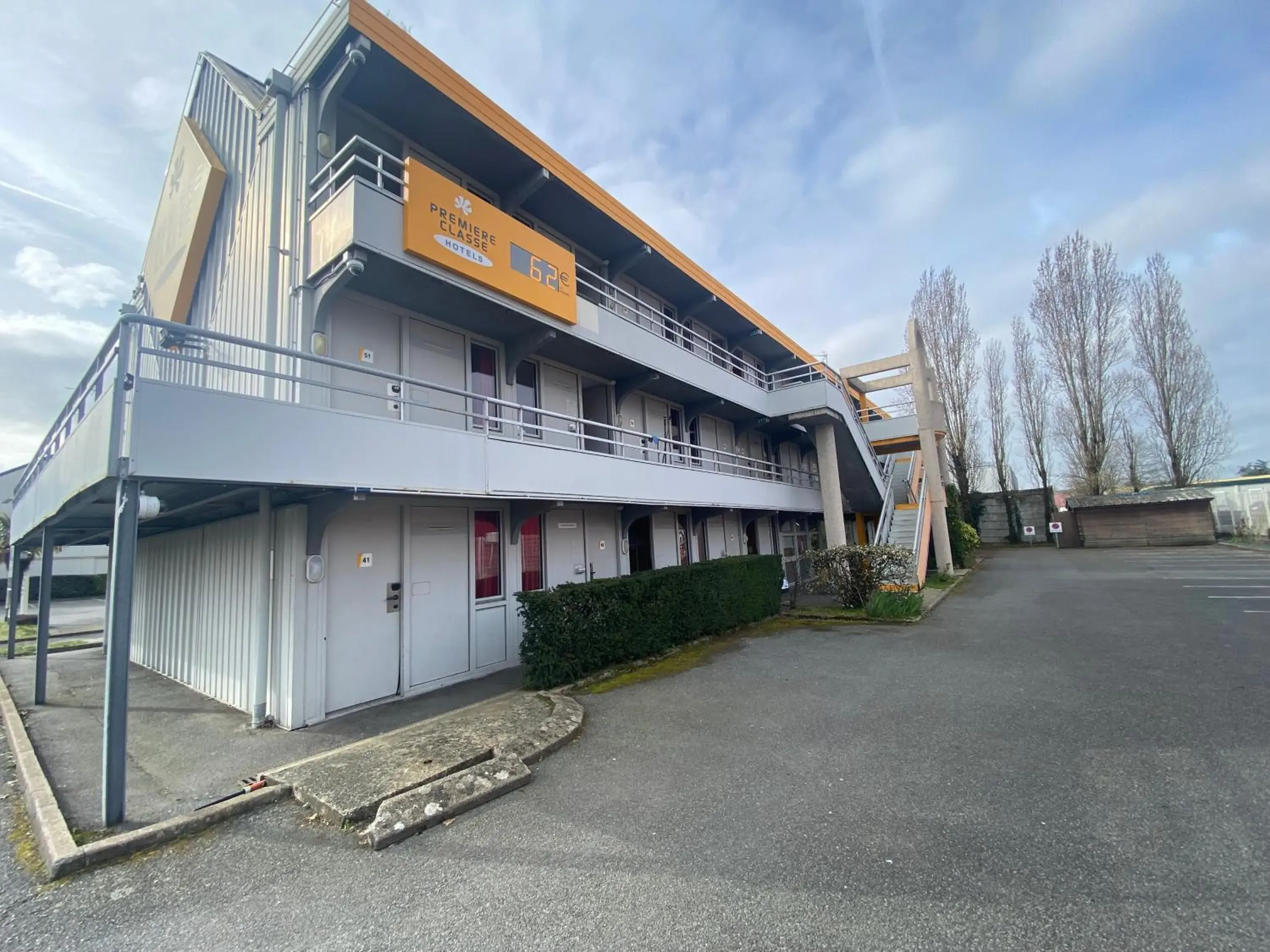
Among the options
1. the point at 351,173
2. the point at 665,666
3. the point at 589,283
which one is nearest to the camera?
the point at 351,173

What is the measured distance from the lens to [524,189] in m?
9.99

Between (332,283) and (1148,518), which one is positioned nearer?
(332,283)

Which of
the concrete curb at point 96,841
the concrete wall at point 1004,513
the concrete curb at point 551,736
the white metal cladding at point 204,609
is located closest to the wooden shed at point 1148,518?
the concrete wall at point 1004,513

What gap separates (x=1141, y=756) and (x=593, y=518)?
28.7ft

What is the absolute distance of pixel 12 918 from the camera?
3.26 m

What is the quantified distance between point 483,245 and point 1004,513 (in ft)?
125

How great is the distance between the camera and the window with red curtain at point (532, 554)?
980 centimetres

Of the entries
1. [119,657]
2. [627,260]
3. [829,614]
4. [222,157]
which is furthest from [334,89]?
[829,614]

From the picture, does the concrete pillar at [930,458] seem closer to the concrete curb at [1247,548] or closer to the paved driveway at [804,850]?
the concrete curb at [1247,548]

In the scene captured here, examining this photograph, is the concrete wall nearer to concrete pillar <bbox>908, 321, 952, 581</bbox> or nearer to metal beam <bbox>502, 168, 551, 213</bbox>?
concrete pillar <bbox>908, 321, 952, 581</bbox>

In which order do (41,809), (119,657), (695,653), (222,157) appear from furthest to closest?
1. (222,157)
2. (695,653)
3. (41,809)
4. (119,657)

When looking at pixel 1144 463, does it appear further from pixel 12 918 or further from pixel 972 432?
pixel 12 918

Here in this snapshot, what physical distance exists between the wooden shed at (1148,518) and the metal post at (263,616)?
37876 millimetres

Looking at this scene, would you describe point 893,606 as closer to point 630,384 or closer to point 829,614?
point 829,614
